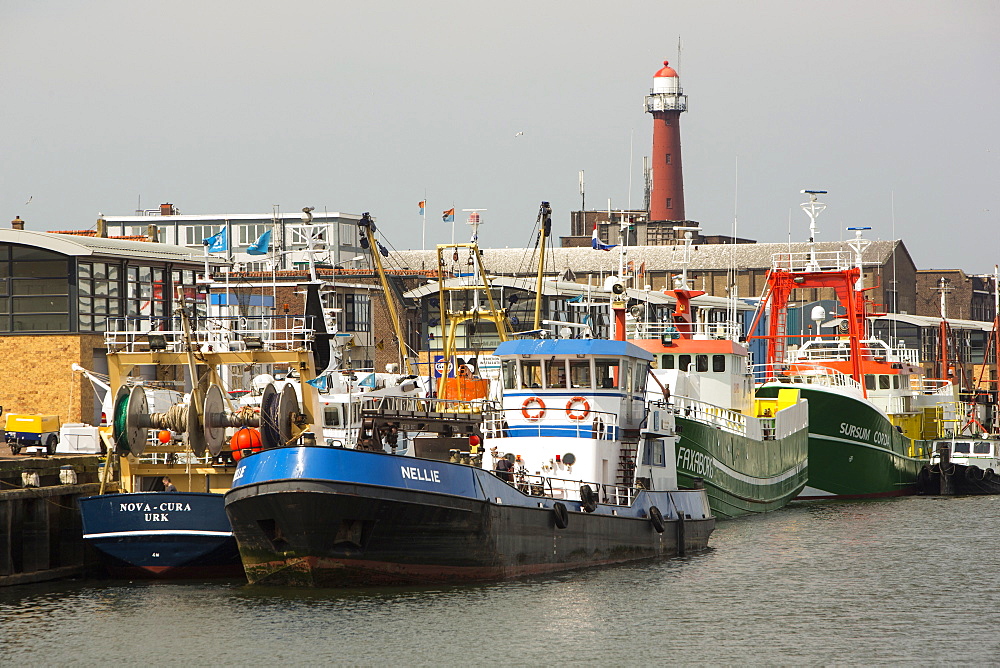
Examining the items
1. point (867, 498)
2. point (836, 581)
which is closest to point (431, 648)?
point (836, 581)

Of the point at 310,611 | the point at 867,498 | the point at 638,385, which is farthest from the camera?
the point at 867,498

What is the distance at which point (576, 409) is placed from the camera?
33.2 metres

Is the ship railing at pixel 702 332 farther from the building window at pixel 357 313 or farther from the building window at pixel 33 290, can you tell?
the building window at pixel 357 313

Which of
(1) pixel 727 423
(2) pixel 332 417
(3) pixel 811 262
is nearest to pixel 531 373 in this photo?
(2) pixel 332 417

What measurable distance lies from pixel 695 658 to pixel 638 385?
1169 cm

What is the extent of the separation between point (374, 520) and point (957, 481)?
36.4 m

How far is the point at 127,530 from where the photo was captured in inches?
1198

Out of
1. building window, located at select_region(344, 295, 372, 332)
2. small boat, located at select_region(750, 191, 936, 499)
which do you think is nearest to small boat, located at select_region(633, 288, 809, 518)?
small boat, located at select_region(750, 191, 936, 499)

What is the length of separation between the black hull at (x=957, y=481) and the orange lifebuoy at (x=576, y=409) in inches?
1154

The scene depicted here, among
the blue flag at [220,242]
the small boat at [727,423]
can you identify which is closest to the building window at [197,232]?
the blue flag at [220,242]

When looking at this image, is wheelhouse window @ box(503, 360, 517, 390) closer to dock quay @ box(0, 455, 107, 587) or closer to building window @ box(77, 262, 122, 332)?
dock quay @ box(0, 455, 107, 587)

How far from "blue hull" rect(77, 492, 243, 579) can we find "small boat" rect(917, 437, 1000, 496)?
3575 centimetres

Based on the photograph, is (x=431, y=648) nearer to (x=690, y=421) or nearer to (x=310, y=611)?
(x=310, y=611)

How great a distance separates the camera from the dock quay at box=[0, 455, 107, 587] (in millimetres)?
30219
